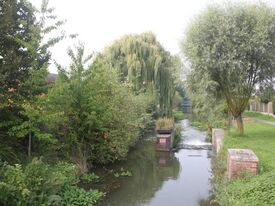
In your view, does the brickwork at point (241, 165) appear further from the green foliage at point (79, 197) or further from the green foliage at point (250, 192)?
the green foliage at point (79, 197)

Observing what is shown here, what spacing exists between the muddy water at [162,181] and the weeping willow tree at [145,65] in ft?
23.5

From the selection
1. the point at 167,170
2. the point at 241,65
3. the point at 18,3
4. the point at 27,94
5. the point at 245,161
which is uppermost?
the point at 18,3

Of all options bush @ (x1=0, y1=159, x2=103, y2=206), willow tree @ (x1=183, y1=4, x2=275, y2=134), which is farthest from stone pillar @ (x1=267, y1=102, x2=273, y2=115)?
bush @ (x1=0, y1=159, x2=103, y2=206)

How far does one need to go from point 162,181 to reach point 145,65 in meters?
12.0

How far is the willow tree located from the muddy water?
371 cm

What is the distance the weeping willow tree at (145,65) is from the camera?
20.5m

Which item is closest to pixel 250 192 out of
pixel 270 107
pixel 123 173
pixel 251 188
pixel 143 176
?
pixel 251 188

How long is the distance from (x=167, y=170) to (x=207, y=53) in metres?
4.66

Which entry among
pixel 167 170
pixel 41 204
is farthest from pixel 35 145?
pixel 167 170

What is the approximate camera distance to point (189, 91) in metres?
14.3

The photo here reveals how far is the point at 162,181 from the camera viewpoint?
9.76 m

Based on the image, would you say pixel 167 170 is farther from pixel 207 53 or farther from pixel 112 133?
pixel 207 53

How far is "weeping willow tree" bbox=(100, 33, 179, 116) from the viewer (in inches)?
809

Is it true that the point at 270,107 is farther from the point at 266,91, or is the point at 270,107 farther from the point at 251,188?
the point at 251,188
